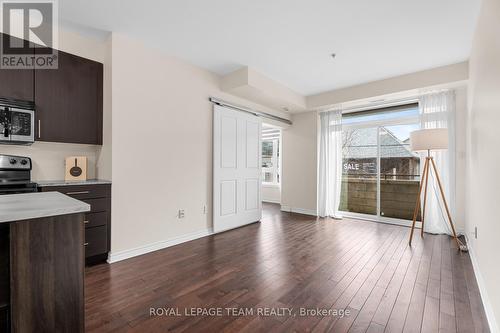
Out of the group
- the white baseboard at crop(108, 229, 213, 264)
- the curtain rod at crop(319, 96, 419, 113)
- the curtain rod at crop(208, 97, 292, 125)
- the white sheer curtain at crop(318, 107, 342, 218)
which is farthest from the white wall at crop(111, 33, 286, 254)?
the curtain rod at crop(319, 96, 419, 113)

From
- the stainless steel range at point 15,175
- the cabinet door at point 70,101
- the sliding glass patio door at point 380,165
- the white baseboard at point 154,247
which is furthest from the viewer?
the sliding glass patio door at point 380,165

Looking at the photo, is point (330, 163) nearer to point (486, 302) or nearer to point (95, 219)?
point (486, 302)

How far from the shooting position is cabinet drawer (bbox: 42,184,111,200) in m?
2.32

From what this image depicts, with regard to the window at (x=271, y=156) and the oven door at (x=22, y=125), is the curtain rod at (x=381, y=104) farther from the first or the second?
the oven door at (x=22, y=125)

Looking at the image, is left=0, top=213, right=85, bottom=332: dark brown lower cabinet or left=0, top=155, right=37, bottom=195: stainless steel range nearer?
left=0, top=213, right=85, bottom=332: dark brown lower cabinet

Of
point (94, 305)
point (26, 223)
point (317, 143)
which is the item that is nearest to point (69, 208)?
point (26, 223)

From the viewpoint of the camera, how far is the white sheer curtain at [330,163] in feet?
16.1

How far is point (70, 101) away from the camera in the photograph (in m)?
2.61

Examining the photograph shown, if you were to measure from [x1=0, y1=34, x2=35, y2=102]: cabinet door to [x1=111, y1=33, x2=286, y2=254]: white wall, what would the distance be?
2.46ft

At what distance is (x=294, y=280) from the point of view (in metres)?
2.25

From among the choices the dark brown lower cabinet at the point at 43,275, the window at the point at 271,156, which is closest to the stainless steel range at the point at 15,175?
the dark brown lower cabinet at the point at 43,275

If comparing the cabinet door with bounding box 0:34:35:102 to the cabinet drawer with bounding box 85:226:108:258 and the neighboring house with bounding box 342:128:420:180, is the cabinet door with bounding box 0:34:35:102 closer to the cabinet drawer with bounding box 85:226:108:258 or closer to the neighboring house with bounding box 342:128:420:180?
the cabinet drawer with bounding box 85:226:108:258

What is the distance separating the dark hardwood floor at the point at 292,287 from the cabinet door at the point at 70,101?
1.54 m

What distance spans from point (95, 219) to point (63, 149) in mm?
970
